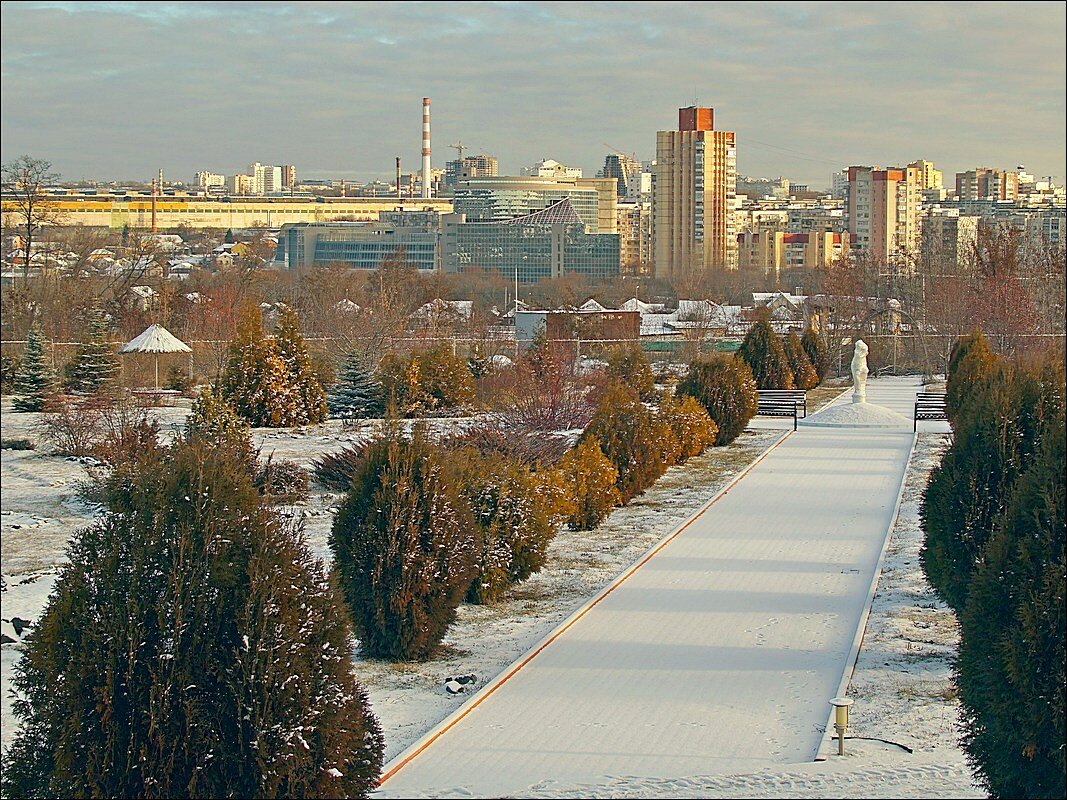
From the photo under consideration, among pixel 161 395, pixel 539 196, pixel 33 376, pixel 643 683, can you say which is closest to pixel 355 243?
pixel 539 196

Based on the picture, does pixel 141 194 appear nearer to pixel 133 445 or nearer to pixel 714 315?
pixel 714 315

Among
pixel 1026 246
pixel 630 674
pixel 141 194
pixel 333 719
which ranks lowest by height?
pixel 630 674

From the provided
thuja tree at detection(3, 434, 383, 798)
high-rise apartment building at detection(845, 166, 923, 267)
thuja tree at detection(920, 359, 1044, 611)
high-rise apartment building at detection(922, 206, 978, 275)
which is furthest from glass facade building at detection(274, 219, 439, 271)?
thuja tree at detection(3, 434, 383, 798)

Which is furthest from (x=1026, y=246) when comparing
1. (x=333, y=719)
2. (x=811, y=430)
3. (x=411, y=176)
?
(x=411, y=176)

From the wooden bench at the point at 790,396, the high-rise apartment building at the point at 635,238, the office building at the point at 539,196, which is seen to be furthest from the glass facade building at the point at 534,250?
the wooden bench at the point at 790,396

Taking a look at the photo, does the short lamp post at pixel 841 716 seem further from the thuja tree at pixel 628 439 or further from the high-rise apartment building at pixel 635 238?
the high-rise apartment building at pixel 635 238

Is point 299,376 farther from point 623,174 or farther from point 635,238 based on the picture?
point 623,174

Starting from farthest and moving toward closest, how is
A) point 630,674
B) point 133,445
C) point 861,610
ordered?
point 133,445
point 861,610
point 630,674
